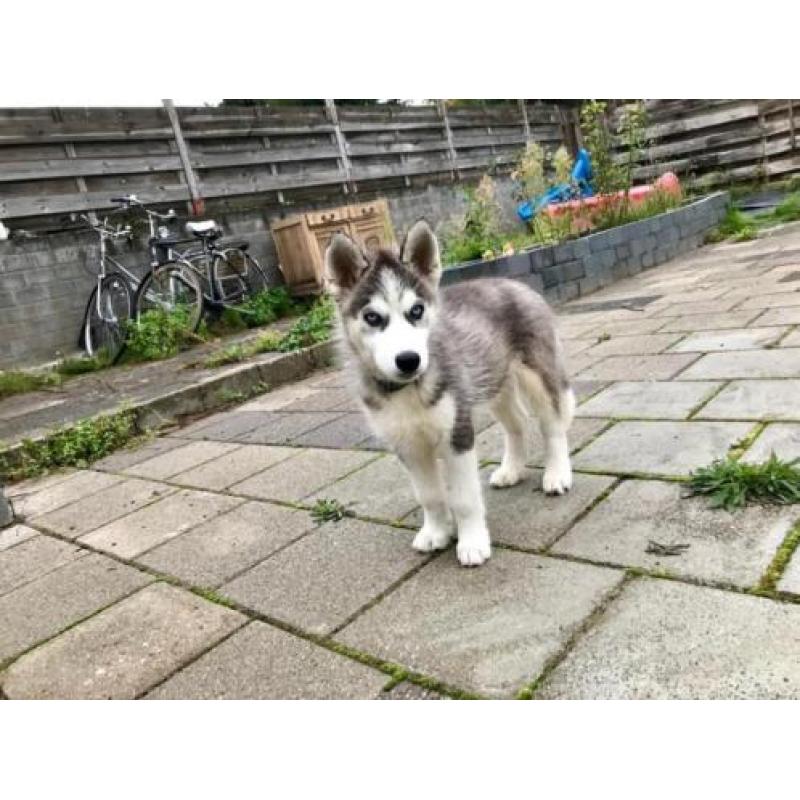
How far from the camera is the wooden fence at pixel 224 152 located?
7676mm

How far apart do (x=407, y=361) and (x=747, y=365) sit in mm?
2531

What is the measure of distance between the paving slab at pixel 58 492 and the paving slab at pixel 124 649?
5.64ft

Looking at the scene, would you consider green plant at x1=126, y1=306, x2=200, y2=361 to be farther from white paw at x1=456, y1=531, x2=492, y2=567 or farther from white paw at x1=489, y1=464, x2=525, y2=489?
white paw at x1=456, y1=531, x2=492, y2=567

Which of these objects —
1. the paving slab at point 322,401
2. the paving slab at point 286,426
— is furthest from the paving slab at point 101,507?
the paving slab at point 322,401

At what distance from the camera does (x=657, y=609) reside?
1.83 metres

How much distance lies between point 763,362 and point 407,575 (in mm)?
2585

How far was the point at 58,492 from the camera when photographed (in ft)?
13.8

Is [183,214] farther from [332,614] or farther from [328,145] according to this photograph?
[332,614]

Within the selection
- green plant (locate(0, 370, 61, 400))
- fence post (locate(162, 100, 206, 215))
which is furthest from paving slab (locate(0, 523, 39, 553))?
fence post (locate(162, 100, 206, 215))

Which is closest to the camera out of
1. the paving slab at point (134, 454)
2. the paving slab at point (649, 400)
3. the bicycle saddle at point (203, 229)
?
the paving slab at point (649, 400)

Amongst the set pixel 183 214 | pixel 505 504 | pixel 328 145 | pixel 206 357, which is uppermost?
pixel 328 145

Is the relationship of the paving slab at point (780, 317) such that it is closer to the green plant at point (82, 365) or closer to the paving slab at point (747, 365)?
the paving slab at point (747, 365)

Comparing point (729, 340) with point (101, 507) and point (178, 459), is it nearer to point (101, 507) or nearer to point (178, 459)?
point (178, 459)
